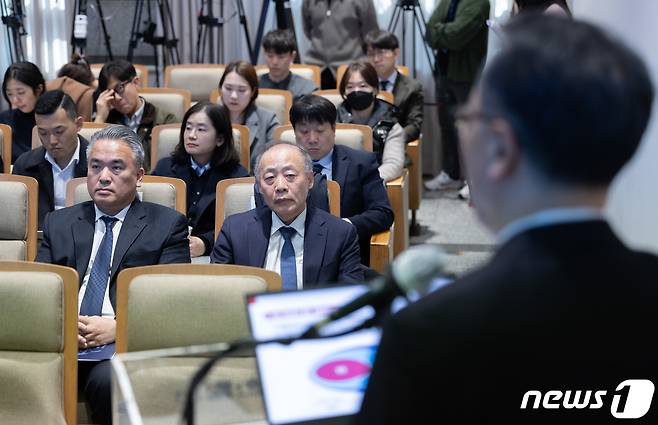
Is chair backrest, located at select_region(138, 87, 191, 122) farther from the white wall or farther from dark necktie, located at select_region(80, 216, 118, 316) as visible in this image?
the white wall

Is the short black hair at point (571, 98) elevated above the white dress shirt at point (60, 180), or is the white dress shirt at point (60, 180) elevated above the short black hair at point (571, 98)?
the short black hair at point (571, 98)

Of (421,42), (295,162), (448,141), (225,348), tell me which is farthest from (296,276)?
(421,42)

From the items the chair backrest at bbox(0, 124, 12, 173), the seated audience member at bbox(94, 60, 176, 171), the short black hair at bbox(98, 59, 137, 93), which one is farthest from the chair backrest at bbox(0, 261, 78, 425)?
the short black hair at bbox(98, 59, 137, 93)

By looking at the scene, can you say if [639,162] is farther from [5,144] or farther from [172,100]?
[172,100]

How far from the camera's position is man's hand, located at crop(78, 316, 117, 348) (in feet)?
9.90

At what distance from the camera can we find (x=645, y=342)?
883mm

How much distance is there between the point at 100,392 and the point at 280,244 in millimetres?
823

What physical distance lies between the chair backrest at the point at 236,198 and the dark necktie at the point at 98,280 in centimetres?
57

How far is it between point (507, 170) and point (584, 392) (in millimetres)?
227

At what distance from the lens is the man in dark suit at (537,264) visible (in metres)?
0.82

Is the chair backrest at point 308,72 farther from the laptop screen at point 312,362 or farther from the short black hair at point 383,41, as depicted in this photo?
the laptop screen at point 312,362

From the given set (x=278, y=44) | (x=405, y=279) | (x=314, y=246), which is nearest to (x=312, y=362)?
(x=405, y=279)

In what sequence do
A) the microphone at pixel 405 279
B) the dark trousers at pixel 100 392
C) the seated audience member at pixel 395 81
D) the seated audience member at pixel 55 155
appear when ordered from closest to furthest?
the microphone at pixel 405 279
the dark trousers at pixel 100 392
the seated audience member at pixel 55 155
the seated audience member at pixel 395 81

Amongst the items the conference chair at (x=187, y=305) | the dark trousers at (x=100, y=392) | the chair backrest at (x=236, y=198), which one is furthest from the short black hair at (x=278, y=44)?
the conference chair at (x=187, y=305)
